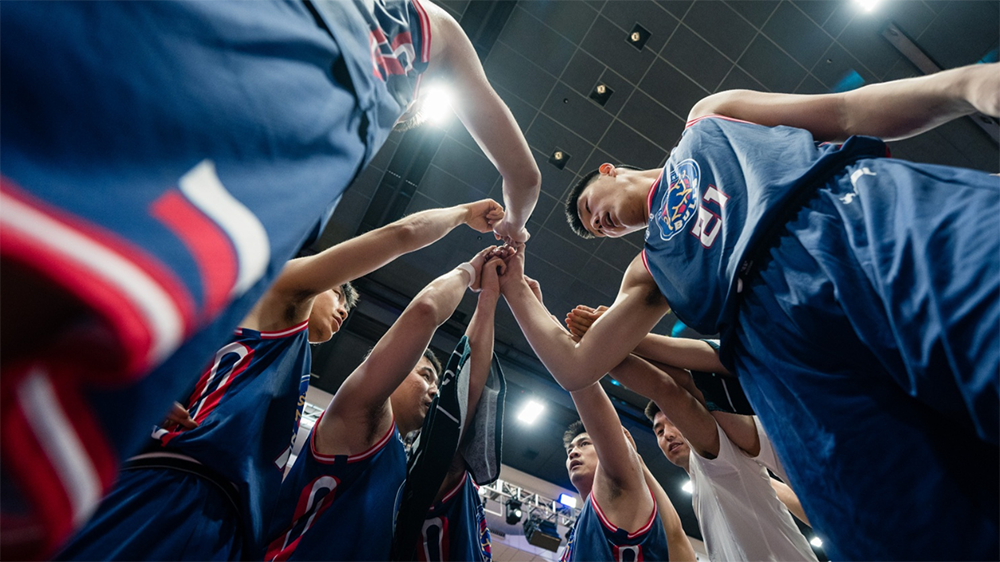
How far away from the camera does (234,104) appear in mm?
381

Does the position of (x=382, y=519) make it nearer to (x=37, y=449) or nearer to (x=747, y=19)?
(x=37, y=449)

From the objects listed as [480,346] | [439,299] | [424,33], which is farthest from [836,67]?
[424,33]

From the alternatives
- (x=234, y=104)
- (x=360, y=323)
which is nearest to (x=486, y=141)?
(x=234, y=104)

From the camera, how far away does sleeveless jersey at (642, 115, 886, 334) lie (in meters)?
0.84

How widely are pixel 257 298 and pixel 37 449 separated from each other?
0.70 ft

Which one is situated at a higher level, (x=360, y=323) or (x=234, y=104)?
(x=234, y=104)

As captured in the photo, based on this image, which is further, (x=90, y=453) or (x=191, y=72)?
(x=191, y=72)

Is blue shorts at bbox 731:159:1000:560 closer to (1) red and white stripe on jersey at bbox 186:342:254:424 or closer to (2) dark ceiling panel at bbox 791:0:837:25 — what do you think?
(1) red and white stripe on jersey at bbox 186:342:254:424

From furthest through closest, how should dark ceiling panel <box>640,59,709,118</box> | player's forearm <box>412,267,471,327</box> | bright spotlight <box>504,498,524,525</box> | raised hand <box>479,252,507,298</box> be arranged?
bright spotlight <box>504,498,524,525</box>
dark ceiling panel <box>640,59,709,118</box>
raised hand <box>479,252,507,298</box>
player's forearm <box>412,267,471,327</box>

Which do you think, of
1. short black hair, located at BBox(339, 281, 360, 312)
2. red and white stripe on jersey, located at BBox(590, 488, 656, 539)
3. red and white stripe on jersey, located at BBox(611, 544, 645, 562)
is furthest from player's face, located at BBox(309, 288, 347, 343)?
red and white stripe on jersey, located at BBox(611, 544, 645, 562)

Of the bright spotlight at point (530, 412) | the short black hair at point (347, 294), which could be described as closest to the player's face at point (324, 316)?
the short black hair at point (347, 294)

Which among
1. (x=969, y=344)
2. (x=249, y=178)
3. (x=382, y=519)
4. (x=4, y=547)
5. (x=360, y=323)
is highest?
(x=969, y=344)

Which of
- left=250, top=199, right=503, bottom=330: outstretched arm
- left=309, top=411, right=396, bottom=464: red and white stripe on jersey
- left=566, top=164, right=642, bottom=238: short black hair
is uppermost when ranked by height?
left=566, top=164, right=642, bottom=238: short black hair

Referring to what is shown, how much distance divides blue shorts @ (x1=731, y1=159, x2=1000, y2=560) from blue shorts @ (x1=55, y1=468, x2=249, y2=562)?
135 centimetres
